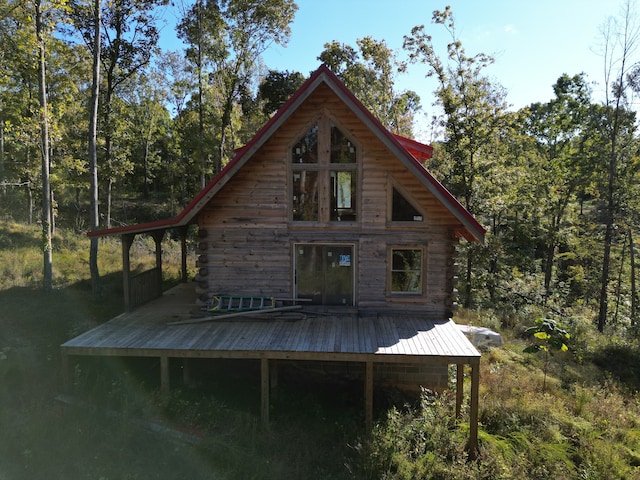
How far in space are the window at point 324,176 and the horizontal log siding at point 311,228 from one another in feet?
0.72

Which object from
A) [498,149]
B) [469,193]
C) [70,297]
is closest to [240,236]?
[70,297]

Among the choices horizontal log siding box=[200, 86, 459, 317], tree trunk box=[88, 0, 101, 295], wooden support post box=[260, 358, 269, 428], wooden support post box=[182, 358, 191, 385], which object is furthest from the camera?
tree trunk box=[88, 0, 101, 295]

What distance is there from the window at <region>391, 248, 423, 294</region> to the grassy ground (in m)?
2.86

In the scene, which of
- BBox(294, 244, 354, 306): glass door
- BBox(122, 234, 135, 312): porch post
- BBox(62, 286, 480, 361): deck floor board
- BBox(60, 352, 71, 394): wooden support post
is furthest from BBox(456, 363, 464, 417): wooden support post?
BBox(122, 234, 135, 312): porch post

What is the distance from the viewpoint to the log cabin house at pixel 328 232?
408 inches

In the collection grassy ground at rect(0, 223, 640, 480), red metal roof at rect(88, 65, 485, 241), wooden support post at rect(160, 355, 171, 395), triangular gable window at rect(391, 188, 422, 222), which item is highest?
red metal roof at rect(88, 65, 485, 241)

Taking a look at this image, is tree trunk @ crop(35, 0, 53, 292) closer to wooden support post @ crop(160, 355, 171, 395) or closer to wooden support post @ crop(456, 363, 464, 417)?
wooden support post @ crop(160, 355, 171, 395)

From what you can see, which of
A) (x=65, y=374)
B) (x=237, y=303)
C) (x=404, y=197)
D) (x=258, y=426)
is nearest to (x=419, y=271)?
(x=404, y=197)

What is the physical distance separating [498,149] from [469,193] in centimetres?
264

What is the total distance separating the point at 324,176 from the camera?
11.1m

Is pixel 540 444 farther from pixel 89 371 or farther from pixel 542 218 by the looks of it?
pixel 542 218

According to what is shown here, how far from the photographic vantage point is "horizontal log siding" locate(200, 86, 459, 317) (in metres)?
10.8

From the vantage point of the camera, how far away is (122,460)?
7219 millimetres

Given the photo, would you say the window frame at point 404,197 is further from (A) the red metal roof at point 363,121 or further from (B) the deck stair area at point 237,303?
(B) the deck stair area at point 237,303
